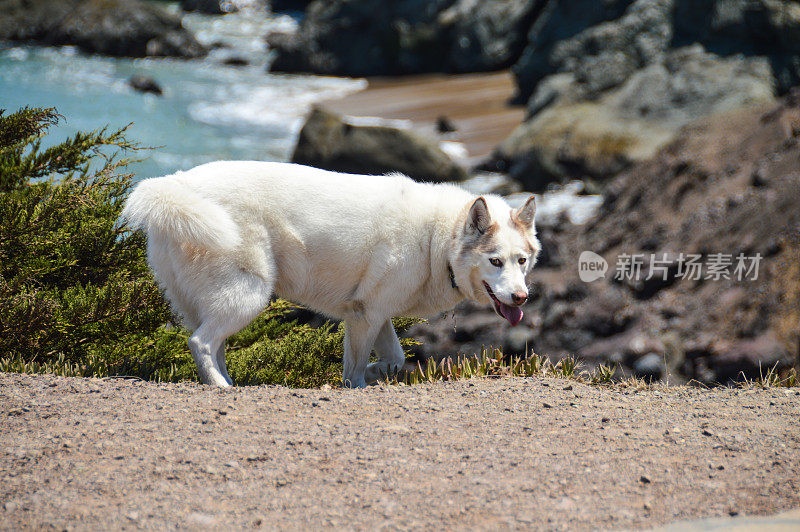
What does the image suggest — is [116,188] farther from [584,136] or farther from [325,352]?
[584,136]

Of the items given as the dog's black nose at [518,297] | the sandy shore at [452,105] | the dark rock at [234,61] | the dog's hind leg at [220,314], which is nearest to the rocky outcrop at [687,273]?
the dog's black nose at [518,297]

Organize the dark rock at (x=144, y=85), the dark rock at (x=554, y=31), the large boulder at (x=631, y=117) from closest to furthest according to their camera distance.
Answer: the large boulder at (x=631, y=117)
the dark rock at (x=554, y=31)
the dark rock at (x=144, y=85)

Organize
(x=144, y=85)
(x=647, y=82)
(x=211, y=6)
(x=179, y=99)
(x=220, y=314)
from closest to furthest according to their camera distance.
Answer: (x=220, y=314) < (x=647, y=82) < (x=144, y=85) < (x=179, y=99) < (x=211, y=6)

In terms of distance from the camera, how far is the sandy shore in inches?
961

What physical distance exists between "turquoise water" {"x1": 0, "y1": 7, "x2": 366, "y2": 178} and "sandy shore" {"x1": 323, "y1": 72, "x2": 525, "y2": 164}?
1.74m

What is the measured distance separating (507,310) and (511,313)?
5 cm

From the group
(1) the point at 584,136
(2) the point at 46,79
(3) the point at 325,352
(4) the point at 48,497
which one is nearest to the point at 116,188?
(3) the point at 325,352

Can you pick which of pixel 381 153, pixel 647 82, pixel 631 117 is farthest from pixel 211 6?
pixel 631 117

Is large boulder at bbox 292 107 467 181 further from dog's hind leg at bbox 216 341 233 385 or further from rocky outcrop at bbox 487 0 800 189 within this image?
dog's hind leg at bbox 216 341 233 385

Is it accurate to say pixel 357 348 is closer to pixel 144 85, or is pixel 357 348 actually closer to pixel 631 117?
pixel 631 117

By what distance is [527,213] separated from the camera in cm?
596

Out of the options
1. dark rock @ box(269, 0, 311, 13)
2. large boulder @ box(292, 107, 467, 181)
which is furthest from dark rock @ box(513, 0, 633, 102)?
dark rock @ box(269, 0, 311, 13)

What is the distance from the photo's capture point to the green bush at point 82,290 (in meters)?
5.58

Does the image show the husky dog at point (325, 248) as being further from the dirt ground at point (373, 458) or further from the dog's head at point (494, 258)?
the dirt ground at point (373, 458)
